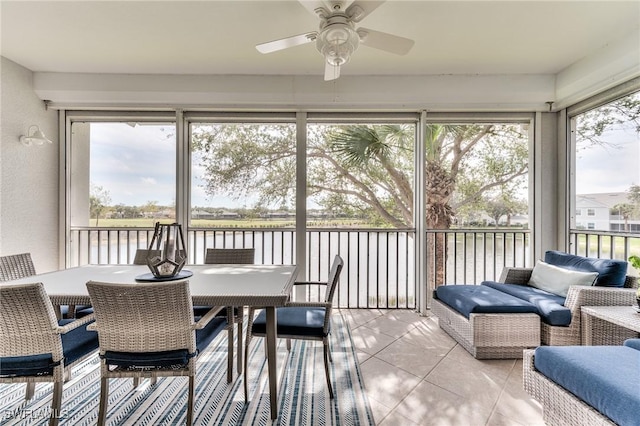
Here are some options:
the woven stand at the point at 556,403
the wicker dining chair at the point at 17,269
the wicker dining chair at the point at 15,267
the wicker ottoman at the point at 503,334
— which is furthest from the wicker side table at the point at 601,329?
the wicker dining chair at the point at 15,267

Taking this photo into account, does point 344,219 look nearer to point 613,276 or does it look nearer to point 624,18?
point 613,276

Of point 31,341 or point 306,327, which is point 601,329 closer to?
point 306,327

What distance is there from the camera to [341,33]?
1839 mm

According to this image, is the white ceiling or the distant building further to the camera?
the distant building

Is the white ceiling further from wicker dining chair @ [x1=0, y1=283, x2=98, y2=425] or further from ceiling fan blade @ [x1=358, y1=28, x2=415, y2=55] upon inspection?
wicker dining chair @ [x1=0, y1=283, x2=98, y2=425]

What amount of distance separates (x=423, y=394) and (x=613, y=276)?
1.91 metres

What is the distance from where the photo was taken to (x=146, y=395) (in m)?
1.91

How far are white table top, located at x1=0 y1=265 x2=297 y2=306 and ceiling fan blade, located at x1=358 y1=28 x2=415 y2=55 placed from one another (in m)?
1.74

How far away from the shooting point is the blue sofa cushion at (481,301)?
236cm

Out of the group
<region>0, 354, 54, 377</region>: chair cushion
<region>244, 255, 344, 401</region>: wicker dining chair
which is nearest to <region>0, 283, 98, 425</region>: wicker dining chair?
<region>0, 354, 54, 377</region>: chair cushion

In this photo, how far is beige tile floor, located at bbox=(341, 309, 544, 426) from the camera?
1721mm

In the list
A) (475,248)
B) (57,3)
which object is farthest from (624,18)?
(57,3)

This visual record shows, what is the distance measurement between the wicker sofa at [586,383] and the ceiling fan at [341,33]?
2.05 metres

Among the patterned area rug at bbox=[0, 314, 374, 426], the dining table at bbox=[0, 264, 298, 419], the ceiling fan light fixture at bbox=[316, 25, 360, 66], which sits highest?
the ceiling fan light fixture at bbox=[316, 25, 360, 66]
